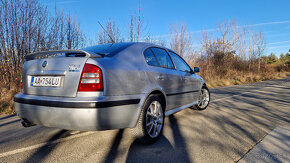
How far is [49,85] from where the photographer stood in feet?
6.78

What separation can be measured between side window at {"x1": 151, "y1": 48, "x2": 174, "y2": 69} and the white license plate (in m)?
1.61

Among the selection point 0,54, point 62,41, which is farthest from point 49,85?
point 62,41

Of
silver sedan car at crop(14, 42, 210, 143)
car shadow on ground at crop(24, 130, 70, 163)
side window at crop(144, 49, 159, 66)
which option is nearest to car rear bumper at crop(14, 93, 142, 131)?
silver sedan car at crop(14, 42, 210, 143)

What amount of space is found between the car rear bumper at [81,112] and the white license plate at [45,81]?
16 cm

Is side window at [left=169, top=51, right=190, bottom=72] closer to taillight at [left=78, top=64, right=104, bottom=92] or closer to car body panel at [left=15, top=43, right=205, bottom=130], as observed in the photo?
car body panel at [left=15, top=43, right=205, bottom=130]

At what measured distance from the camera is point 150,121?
99.3 inches

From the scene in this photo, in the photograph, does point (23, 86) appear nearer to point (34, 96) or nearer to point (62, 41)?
point (34, 96)

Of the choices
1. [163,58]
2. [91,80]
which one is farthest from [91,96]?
[163,58]

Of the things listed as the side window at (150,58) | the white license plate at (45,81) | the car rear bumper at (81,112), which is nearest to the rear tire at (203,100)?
the side window at (150,58)

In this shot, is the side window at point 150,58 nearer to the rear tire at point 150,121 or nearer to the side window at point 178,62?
the rear tire at point 150,121

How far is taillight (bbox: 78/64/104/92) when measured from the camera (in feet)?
6.26

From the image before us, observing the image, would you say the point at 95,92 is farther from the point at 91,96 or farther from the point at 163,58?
the point at 163,58

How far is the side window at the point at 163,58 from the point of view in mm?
3020

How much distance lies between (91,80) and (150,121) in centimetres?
109
